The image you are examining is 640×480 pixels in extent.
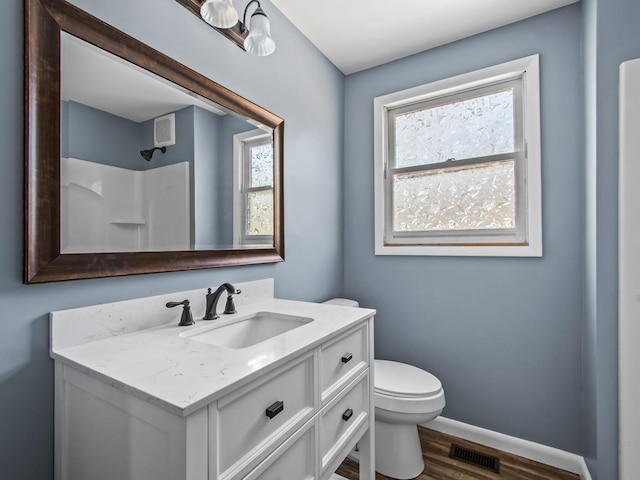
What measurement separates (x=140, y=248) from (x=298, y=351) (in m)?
0.65

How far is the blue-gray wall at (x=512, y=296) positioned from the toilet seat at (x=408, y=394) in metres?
0.40

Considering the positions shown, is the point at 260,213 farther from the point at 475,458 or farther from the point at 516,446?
the point at 516,446

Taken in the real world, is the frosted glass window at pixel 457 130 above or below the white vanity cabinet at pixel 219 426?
above

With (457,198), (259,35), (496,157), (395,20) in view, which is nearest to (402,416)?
(457,198)

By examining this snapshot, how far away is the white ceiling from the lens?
169 centimetres

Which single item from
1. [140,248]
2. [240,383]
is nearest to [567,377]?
[240,383]

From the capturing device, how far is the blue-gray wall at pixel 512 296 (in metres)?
1.67

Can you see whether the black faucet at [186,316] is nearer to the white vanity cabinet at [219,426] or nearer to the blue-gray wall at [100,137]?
the white vanity cabinet at [219,426]

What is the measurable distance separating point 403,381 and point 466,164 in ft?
4.36

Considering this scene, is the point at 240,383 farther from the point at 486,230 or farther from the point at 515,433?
the point at 515,433

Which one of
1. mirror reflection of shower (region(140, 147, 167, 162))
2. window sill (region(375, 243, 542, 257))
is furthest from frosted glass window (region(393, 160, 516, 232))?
mirror reflection of shower (region(140, 147, 167, 162))

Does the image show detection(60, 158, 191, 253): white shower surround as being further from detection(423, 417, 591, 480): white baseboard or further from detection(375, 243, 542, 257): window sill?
detection(423, 417, 591, 480): white baseboard

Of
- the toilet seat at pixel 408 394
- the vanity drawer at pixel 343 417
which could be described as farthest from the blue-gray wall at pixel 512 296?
the vanity drawer at pixel 343 417

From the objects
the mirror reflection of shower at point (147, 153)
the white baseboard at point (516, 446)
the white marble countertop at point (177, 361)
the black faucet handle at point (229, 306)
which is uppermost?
the mirror reflection of shower at point (147, 153)
